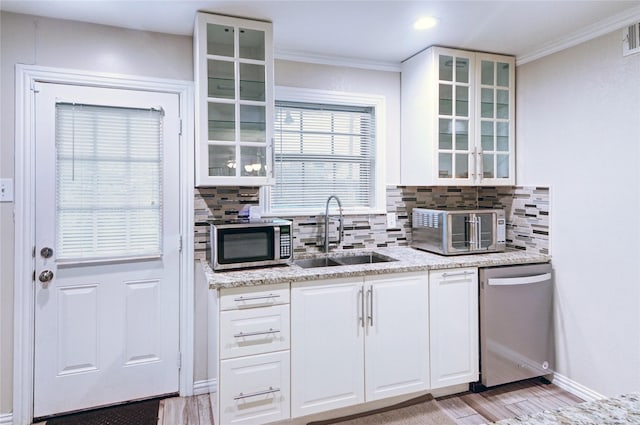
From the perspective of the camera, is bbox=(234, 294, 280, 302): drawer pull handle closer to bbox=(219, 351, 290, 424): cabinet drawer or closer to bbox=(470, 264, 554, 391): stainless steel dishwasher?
bbox=(219, 351, 290, 424): cabinet drawer

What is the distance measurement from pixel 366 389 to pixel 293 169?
161cm

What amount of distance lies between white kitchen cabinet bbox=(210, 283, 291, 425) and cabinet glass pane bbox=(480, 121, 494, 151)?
1.91 m

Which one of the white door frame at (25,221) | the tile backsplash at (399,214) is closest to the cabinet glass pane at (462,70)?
the tile backsplash at (399,214)

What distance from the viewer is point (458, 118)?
114 inches

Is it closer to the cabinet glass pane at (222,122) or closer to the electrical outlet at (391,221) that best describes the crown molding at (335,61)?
the cabinet glass pane at (222,122)

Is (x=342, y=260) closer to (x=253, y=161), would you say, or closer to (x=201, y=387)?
(x=253, y=161)

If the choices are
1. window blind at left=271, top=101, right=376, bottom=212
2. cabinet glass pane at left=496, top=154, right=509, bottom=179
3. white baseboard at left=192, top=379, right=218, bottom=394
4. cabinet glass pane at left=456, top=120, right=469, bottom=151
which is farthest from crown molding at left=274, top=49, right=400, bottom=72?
white baseboard at left=192, top=379, right=218, bottom=394

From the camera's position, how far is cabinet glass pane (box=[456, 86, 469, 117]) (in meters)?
2.91

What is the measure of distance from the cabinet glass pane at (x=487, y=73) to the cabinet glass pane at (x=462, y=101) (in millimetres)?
171

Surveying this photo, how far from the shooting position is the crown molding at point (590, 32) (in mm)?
2250

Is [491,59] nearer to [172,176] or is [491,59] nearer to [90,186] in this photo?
[172,176]

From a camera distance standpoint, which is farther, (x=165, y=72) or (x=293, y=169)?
(x=293, y=169)

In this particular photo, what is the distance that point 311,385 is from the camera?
7.31 ft

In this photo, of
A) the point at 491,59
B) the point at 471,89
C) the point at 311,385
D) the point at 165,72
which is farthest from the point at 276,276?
the point at 491,59
